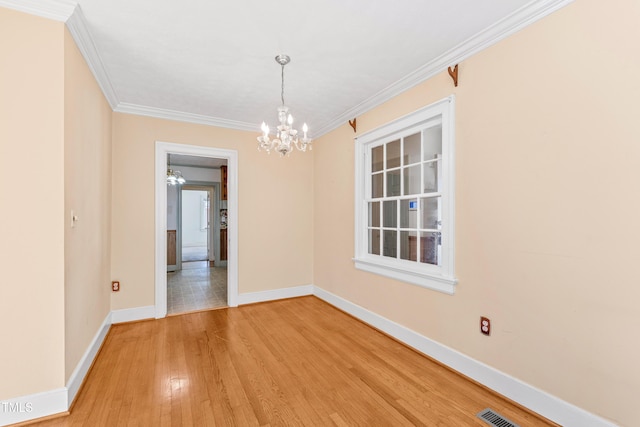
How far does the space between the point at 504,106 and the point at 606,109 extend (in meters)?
0.57

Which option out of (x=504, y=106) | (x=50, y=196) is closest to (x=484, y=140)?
(x=504, y=106)

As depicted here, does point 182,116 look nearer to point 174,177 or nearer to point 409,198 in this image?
point 409,198

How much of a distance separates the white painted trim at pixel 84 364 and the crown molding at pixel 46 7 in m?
2.42

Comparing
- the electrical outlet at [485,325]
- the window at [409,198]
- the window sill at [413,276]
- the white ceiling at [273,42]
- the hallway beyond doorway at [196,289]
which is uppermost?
the white ceiling at [273,42]

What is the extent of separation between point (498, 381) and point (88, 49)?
13.1 feet

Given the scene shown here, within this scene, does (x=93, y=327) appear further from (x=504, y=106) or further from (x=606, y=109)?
(x=606, y=109)

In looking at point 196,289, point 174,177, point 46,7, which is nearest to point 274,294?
point 196,289

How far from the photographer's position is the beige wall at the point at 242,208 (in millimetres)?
3441

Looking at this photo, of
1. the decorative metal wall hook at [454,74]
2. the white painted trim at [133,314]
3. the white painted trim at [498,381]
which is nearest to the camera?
the white painted trim at [498,381]

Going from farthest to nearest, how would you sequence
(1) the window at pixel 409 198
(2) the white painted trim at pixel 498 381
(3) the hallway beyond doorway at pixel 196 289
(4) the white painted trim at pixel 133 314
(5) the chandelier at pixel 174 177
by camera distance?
(5) the chandelier at pixel 174 177
(3) the hallway beyond doorway at pixel 196 289
(4) the white painted trim at pixel 133 314
(1) the window at pixel 409 198
(2) the white painted trim at pixel 498 381

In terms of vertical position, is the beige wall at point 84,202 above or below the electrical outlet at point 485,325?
above

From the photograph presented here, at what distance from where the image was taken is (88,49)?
7.22ft

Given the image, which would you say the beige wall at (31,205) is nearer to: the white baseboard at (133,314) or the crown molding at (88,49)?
the crown molding at (88,49)

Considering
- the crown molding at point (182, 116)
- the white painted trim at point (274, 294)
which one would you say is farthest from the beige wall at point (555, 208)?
the crown molding at point (182, 116)
